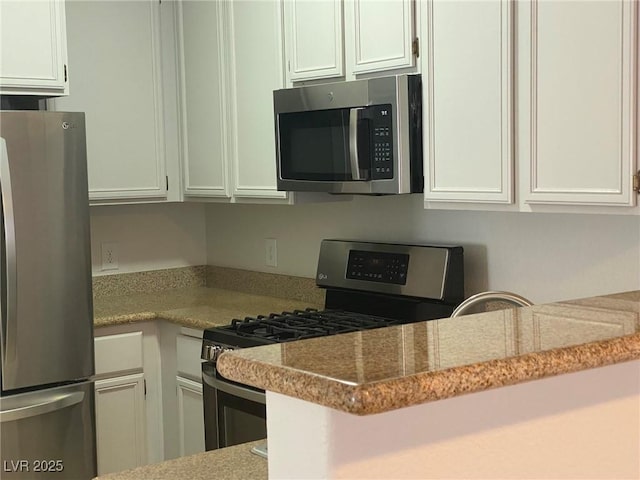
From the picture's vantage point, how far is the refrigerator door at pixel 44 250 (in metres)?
2.97

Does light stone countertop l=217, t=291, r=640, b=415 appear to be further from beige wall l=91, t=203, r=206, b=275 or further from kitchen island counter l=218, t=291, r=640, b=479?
beige wall l=91, t=203, r=206, b=275

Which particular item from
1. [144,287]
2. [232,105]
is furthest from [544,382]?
[144,287]

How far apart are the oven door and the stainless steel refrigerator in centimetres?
44

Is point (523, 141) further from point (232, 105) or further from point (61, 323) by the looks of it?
point (61, 323)

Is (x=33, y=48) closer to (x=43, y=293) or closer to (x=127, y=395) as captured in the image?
(x=43, y=293)

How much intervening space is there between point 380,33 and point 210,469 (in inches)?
66.1

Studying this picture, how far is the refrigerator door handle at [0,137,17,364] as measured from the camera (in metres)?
2.95

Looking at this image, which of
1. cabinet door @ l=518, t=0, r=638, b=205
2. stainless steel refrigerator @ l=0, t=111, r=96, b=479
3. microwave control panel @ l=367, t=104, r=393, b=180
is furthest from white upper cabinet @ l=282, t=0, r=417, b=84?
stainless steel refrigerator @ l=0, t=111, r=96, b=479

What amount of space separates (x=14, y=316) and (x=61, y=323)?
0.17 m

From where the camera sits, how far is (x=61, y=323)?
3.09 metres

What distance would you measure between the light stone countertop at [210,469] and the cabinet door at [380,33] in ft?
Answer: 4.96

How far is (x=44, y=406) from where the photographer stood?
3094mm

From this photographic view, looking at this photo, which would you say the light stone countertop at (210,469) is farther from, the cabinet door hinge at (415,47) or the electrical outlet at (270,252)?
the electrical outlet at (270,252)

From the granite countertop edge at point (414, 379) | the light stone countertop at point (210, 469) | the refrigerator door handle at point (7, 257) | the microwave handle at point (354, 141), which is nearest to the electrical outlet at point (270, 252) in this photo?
the microwave handle at point (354, 141)
